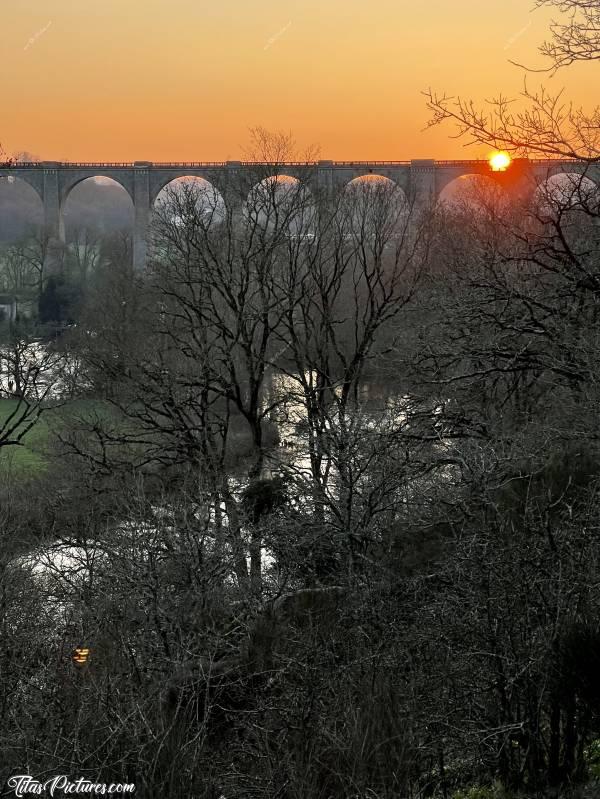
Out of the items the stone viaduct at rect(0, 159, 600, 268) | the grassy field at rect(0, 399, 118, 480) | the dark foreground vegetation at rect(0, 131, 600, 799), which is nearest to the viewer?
the dark foreground vegetation at rect(0, 131, 600, 799)

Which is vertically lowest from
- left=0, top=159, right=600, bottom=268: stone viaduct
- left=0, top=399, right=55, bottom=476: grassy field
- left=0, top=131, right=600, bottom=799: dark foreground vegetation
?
left=0, top=131, right=600, bottom=799: dark foreground vegetation

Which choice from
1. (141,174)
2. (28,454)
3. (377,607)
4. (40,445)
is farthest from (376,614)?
(141,174)

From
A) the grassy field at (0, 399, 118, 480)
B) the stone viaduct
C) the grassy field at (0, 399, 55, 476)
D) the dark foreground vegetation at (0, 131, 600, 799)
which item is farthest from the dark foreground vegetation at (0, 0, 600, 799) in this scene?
the stone viaduct

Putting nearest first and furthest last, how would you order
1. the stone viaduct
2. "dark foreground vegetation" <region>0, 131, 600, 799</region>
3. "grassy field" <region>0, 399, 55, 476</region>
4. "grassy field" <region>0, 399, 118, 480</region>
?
1. "dark foreground vegetation" <region>0, 131, 600, 799</region>
2. "grassy field" <region>0, 399, 118, 480</region>
3. "grassy field" <region>0, 399, 55, 476</region>
4. the stone viaduct

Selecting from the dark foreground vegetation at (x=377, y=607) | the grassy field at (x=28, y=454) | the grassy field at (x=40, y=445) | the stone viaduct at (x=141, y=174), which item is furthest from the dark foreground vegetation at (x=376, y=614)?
the stone viaduct at (x=141, y=174)

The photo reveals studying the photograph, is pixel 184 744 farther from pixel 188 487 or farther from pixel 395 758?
pixel 188 487

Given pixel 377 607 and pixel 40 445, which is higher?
pixel 40 445

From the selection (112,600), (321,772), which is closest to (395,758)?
(321,772)

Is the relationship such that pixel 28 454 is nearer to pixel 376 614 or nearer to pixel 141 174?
pixel 376 614

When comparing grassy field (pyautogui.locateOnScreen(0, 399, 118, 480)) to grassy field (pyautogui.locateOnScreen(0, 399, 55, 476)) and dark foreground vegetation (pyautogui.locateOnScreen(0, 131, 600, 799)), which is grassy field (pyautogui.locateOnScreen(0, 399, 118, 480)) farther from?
dark foreground vegetation (pyautogui.locateOnScreen(0, 131, 600, 799))

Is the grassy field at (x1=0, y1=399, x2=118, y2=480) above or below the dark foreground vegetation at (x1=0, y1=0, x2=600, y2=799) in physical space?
above

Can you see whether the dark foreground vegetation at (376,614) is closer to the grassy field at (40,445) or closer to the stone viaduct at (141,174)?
the grassy field at (40,445)
